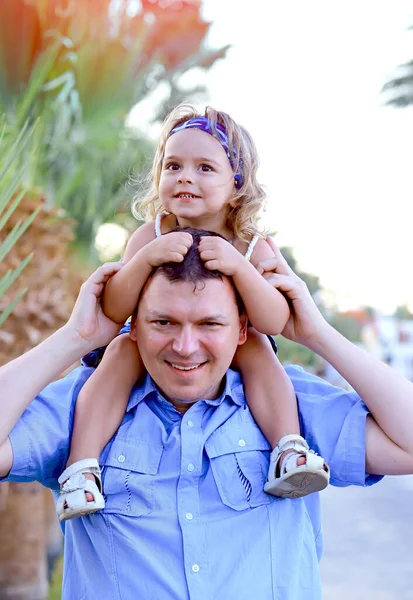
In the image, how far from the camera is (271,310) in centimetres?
250

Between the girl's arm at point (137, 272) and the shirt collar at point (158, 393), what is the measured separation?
0.71 ft

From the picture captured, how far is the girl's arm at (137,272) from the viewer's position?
240cm

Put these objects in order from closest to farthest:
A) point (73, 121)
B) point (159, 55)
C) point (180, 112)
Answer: point (180, 112), point (73, 121), point (159, 55)

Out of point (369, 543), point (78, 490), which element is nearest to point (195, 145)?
point (78, 490)

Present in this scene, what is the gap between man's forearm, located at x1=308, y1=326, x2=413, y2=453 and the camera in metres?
2.37

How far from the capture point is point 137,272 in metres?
2.44

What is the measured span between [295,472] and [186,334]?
0.48 meters

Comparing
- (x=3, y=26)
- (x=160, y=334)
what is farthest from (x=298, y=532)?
(x=3, y=26)

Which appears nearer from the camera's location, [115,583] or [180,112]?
[115,583]

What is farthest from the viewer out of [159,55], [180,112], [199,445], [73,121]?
[159,55]

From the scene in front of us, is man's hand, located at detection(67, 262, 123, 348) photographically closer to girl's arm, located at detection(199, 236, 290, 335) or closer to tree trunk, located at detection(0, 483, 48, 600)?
girl's arm, located at detection(199, 236, 290, 335)

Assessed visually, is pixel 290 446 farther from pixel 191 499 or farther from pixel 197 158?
pixel 197 158

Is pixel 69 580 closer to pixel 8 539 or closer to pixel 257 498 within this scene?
pixel 257 498

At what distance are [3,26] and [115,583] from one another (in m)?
4.30
